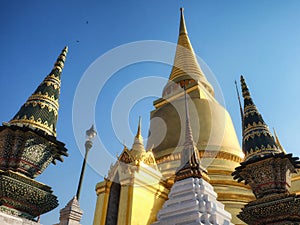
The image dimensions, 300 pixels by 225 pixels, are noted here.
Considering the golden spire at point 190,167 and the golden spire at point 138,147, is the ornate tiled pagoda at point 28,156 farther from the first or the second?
the golden spire at point 138,147

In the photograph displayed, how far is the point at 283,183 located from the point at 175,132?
399 inches

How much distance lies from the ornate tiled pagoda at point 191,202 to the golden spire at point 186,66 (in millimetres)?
12422

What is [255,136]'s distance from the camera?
775 centimetres

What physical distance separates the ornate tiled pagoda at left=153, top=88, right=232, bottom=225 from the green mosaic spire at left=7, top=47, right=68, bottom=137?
4114mm

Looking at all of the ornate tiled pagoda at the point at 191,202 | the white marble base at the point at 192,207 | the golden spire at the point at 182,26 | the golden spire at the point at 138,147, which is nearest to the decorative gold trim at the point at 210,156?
the golden spire at the point at 138,147

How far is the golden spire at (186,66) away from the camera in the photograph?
70.9 feet

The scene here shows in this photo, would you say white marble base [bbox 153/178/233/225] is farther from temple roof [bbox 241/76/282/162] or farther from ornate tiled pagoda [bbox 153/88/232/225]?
temple roof [bbox 241/76/282/162]

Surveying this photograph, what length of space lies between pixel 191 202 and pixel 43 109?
4.61 metres

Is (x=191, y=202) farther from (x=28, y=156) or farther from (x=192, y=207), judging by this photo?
(x=28, y=156)

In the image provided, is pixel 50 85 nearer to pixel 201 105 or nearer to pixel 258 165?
pixel 258 165

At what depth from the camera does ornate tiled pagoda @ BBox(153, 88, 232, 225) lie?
7.65 metres

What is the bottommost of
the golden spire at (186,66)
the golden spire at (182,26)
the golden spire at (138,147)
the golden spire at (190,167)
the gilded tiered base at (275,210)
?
the gilded tiered base at (275,210)

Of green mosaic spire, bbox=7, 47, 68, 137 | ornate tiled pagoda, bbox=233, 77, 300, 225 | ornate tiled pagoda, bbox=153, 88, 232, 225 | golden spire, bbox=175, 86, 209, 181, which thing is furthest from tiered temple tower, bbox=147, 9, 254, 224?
green mosaic spire, bbox=7, 47, 68, 137

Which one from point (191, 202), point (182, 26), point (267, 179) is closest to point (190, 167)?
point (191, 202)
